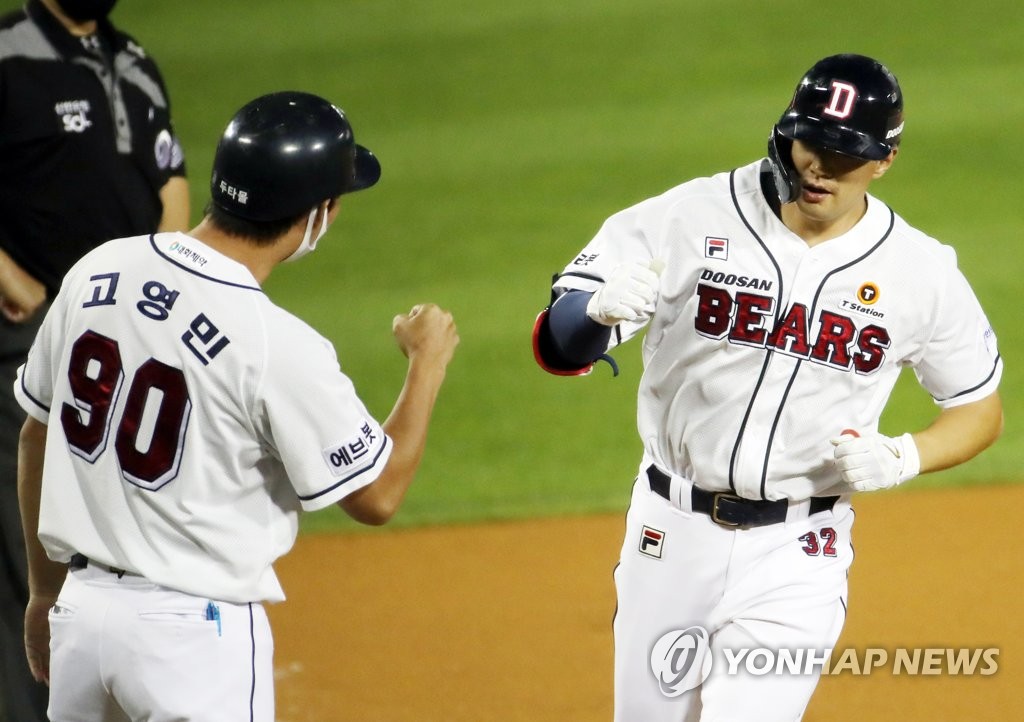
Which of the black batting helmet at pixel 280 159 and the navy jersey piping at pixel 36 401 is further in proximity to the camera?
the navy jersey piping at pixel 36 401

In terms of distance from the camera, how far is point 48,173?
15.2 ft

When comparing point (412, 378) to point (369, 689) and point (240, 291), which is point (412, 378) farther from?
point (369, 689)

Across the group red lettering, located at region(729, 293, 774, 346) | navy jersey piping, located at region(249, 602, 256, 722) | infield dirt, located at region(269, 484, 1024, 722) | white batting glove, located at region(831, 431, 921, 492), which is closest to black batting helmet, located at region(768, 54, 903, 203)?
red lettering, located at region(729, 293, 774, 346)

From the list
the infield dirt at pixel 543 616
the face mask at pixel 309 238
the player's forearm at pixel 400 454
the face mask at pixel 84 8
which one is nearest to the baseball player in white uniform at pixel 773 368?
the player's forearm at pixel 400 454

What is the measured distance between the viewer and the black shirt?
459 cm

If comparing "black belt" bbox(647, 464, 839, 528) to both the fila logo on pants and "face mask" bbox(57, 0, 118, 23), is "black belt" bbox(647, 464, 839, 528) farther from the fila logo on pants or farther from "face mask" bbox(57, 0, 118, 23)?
"face mask" bbox(57, 0, 118, 23)

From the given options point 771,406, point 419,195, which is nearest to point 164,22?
point 419,195

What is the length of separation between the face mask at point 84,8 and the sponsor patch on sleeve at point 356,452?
2334 millimetres

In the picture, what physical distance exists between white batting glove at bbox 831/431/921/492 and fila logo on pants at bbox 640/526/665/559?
51cm

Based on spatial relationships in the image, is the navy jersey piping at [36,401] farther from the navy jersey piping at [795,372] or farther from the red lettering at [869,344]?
the red lettering at [869,344]

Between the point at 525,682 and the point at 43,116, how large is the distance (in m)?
2.63

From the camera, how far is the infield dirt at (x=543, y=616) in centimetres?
500

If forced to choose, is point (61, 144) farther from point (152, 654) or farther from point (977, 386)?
point (977, 386)

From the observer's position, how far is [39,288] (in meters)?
4.59
